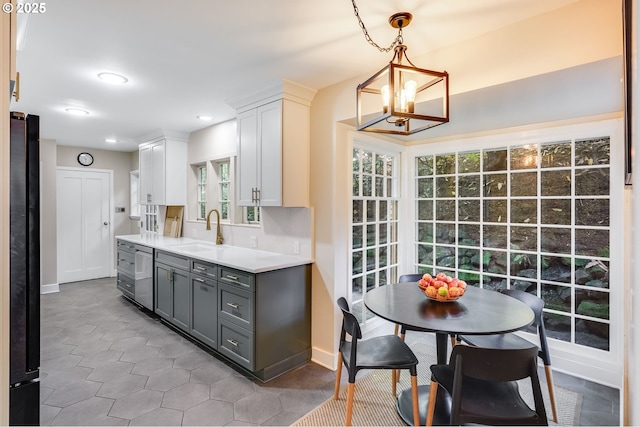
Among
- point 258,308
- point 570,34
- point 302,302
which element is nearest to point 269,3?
point 570,34

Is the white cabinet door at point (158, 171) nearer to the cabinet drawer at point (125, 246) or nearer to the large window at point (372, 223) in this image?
the cabinet drawer at point (125, 246)

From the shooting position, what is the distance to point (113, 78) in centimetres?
274

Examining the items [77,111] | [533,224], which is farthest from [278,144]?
[77,111]

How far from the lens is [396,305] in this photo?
6.83 feet

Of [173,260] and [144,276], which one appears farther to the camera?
[144,276]

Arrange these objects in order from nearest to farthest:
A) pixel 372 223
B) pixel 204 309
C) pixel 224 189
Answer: pixel 204 309 < pixel 372 223 < pixel 224 189

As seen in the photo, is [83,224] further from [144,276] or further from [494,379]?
[494,379]

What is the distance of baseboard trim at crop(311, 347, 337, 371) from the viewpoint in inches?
112

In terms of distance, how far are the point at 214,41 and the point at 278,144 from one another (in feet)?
3.16

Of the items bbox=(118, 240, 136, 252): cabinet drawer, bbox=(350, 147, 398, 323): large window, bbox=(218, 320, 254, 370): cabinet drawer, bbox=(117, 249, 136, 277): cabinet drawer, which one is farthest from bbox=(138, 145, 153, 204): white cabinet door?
bbox=(350, 147, 398, 323): large window

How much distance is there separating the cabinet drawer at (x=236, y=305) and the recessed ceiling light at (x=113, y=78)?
198cm

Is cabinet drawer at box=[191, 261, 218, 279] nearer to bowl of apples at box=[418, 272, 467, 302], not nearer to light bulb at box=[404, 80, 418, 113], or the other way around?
bowl of apples at box=[418, 272, 467, 302]

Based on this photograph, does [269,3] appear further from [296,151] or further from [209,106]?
[209,106]

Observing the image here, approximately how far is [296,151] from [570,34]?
2021mm
